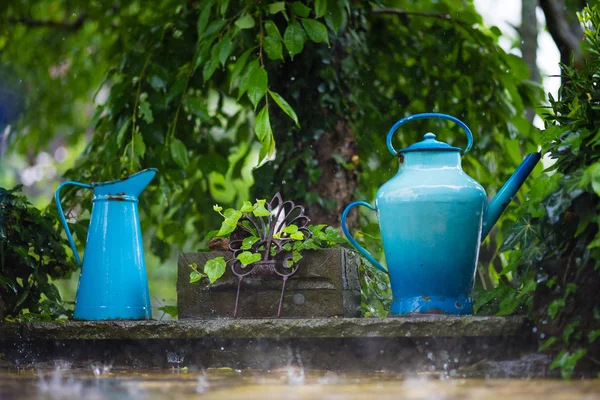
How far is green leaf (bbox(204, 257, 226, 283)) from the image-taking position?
189 centimetres

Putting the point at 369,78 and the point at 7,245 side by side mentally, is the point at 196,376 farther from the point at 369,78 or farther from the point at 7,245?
the point at 369,78

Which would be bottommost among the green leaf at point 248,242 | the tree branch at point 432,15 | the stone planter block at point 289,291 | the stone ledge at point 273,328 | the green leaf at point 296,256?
Result: the stone ledge at point 273,328

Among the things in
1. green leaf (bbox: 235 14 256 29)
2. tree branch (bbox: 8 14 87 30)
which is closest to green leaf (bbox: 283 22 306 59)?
green leaf (bbox: 235 14 256 29)

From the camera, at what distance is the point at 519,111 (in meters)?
3.24

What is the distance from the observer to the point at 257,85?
6.94ft

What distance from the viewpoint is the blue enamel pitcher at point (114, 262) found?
203 cm

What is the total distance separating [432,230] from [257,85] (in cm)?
71

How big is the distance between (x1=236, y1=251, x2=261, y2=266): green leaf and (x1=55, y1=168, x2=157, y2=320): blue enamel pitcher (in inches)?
15.0

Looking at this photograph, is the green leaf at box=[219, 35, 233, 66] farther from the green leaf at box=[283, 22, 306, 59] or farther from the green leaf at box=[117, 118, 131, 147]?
the green leaf at box=[117, 118, 131, 147]

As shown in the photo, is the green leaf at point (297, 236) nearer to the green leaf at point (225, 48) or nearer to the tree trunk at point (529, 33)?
the green leaf at point (225, 48)

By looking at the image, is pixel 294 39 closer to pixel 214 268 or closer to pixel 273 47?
pixel 273 47

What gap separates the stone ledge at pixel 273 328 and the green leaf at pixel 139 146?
0.81m

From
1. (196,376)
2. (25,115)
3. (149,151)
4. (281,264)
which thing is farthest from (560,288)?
(25,115)

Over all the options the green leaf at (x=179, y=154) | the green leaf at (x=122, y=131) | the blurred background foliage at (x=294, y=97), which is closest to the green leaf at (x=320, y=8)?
the blurred background foliage at (x=294, y=97)
